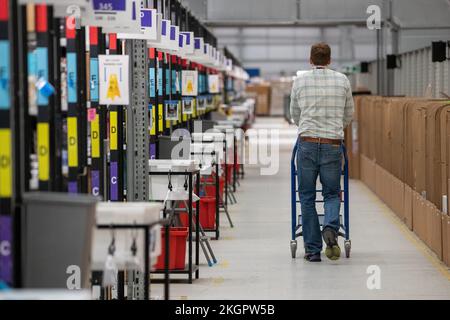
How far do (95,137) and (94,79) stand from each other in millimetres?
445

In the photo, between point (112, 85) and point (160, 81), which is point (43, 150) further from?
point (160, 81)

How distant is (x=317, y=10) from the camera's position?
90.0 ft

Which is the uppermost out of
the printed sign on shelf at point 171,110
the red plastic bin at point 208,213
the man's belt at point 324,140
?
the printed sign on shelf at point 171,110

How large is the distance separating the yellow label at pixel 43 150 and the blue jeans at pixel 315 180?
17.3ft

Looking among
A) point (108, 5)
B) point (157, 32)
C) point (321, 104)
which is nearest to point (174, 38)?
point (321, 104)

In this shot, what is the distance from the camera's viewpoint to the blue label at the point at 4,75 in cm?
562

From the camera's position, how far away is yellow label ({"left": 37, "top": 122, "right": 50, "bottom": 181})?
637 cm

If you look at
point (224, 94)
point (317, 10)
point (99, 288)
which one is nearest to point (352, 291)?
point (99, 288)

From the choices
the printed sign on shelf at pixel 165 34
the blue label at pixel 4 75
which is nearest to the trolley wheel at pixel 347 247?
the printed sign on shelf at pixel 165 34

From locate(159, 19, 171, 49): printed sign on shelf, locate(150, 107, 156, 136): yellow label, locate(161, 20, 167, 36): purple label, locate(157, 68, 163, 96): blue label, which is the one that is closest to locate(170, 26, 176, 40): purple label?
locate(159, 19, 171, 49): printed sign on shelf

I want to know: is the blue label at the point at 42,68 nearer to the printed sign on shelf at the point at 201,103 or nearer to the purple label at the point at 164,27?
the purple label at the point at 164,27

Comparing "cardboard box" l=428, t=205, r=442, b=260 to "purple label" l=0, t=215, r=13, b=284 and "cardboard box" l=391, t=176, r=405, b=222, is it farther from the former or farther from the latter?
"purple label" l=0, t=215, r=13, b=284

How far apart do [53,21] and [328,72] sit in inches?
216

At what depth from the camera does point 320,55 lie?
1159 cm
